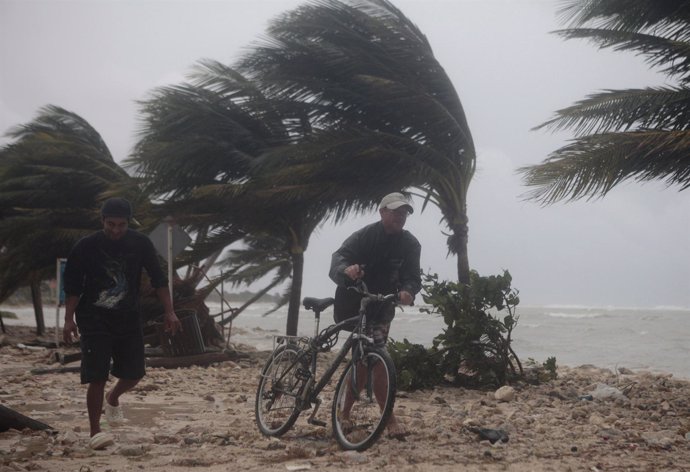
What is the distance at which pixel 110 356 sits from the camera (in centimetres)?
536

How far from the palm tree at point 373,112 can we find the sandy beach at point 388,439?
4.64m

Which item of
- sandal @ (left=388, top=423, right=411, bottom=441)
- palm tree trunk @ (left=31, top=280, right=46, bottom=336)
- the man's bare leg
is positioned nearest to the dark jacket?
sandal @ (left=388, top=423, right=411, bottom=441)

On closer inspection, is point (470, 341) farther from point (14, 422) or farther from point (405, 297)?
point (14, 422)

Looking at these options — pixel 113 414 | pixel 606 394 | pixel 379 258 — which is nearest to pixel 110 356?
pixel 113 414

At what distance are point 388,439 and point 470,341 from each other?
396 centimetres

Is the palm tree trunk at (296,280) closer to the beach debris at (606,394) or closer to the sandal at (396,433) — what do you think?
the beach debris at (606,394)

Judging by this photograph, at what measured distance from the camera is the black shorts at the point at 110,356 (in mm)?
5195

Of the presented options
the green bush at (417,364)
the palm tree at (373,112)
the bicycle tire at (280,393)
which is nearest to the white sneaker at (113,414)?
the bicycle tire at (280,393)

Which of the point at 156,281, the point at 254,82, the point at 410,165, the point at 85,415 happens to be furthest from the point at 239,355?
the point at 156,281

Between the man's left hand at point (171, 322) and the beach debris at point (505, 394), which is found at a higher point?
the man's left hand at point (171, 322)

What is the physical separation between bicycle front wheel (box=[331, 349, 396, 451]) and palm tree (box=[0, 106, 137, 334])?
15.1 meters

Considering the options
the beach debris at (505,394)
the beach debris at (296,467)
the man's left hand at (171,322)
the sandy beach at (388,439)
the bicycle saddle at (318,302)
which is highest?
the bicycle saddle at (318,302)

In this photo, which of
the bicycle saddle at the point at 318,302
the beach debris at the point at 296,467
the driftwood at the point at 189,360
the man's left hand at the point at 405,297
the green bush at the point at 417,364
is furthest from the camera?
the driftwood at the point at 189,360

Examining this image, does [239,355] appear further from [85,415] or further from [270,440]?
[270,440]
